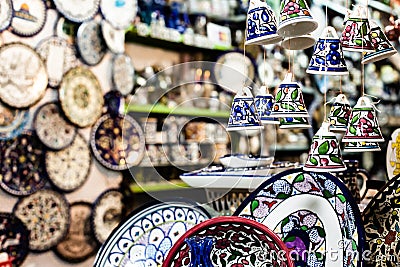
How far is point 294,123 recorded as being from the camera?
1.35 m

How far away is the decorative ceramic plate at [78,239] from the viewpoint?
2914 mm

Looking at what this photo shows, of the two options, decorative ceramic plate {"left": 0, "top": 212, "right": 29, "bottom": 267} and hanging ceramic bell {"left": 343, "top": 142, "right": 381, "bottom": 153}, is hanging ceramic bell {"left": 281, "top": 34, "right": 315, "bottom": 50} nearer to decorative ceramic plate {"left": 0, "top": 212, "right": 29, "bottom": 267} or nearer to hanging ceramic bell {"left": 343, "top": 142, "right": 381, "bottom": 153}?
hanging ceramic bell {"left": 343, "top": 142, "right": 381, "bottom": 153}

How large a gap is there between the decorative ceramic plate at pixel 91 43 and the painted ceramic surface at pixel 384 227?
7.19ft

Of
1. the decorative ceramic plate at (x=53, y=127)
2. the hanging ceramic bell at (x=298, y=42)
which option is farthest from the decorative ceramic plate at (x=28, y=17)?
the hanging ceramic bell at (x=298, y=42)

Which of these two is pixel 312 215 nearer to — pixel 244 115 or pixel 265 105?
pixel 244 115

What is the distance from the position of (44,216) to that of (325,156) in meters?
2.00

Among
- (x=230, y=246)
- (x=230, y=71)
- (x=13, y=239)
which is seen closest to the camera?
(x=230, y=246)

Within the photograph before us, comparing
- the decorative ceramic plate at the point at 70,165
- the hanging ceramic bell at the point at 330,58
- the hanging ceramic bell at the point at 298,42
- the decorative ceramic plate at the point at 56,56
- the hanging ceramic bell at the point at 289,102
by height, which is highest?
the decorative ceramic plate at the point at 56,56

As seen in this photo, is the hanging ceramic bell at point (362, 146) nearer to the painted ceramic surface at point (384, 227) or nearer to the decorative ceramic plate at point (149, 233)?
the painted ceramic surface at point (384, 227)

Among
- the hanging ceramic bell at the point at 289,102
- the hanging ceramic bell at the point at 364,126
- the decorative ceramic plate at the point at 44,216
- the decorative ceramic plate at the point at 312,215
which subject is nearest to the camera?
the decorative ceramic plate at the point at 312,215

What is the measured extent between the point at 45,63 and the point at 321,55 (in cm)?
196

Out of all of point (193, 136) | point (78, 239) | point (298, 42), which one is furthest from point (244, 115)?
point (193, 136)

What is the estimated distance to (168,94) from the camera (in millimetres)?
3518

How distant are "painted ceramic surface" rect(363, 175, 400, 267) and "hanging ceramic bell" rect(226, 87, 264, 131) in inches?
13.9
